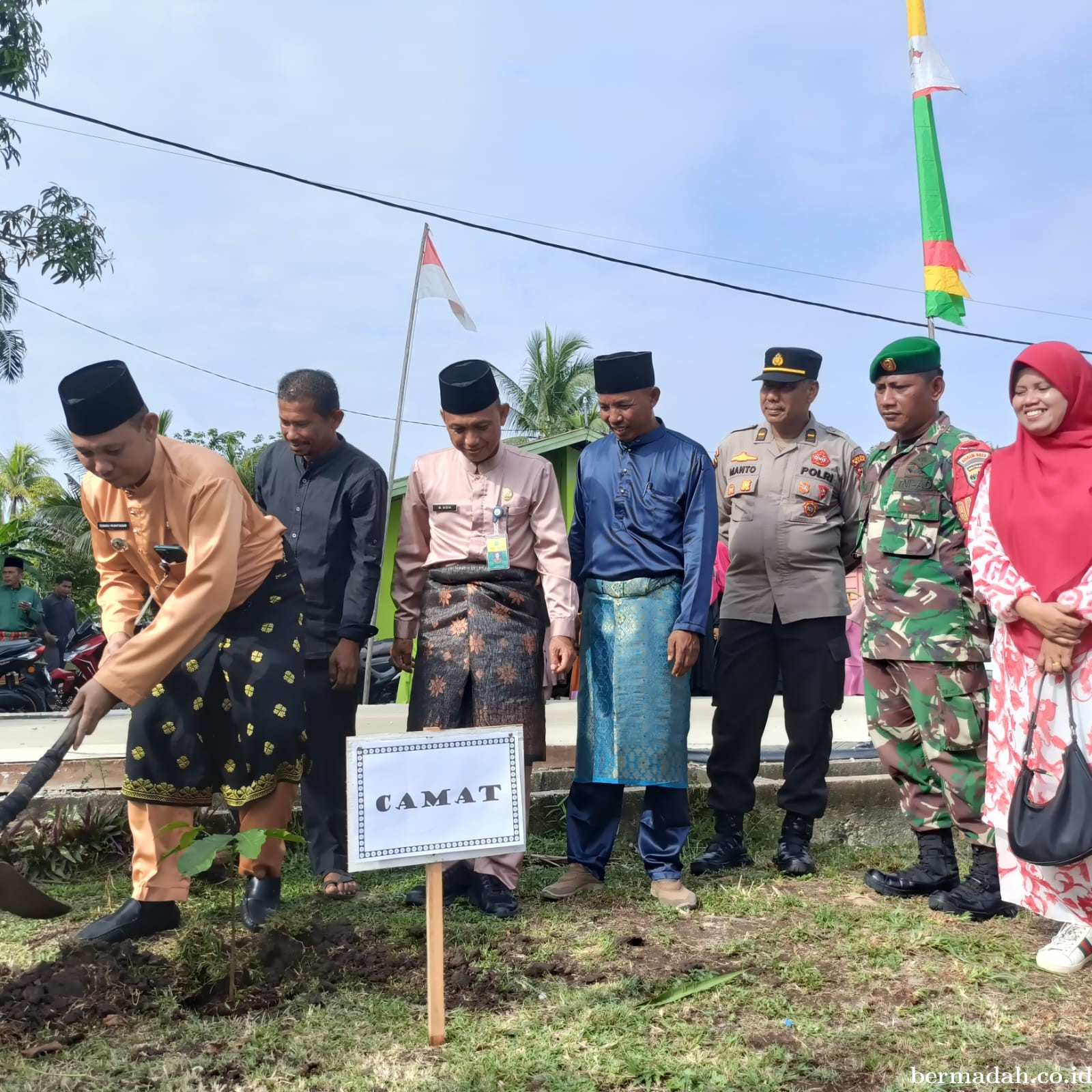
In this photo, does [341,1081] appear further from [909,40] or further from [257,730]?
[909,40]

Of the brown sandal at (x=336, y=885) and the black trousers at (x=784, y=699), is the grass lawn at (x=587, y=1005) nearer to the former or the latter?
the brown sandal at (x=336, y=885)

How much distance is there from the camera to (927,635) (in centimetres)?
369

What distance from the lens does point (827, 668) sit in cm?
407

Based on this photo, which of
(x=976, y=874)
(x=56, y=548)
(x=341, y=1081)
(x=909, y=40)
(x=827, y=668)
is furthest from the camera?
(x=56, y=548)

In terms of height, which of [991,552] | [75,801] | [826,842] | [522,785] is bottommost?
[826,842]

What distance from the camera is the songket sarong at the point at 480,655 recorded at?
3.72 metres

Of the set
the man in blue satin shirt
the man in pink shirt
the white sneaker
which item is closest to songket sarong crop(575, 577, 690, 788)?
the man in blue satin shirt

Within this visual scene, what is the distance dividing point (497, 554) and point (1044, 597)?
1.85 meters

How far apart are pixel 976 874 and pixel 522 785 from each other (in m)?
1.93

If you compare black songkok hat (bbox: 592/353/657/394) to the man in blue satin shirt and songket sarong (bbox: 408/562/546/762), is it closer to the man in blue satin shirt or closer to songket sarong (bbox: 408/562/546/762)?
the man in blue satin shirt

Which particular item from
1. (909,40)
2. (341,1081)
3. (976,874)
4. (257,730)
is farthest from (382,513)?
(909,40)

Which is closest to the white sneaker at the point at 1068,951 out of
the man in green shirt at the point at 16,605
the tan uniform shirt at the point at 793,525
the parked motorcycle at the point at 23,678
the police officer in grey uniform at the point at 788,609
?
the police officer in grey uniform at the point at 788,609

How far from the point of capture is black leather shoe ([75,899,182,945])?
10.5 ft

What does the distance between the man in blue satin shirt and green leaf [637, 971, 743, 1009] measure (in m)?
0.73
